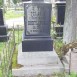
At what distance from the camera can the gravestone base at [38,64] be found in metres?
6.33

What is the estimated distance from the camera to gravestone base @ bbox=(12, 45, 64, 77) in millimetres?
6332

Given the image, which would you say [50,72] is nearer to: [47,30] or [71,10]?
[47,30]

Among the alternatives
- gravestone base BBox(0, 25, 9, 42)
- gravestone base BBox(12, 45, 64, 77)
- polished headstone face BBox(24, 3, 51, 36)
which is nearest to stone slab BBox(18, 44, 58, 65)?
gravestone base BBox(12, 45, 64, 77)

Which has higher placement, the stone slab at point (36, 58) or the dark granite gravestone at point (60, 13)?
the dark granite gravestone at point (60, 13)

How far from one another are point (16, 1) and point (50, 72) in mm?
21956

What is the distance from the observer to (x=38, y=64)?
6613 mm

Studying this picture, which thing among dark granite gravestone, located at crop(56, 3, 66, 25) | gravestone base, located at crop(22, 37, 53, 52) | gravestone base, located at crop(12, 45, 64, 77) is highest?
dark granite gravestone, located at crop(56, 3, 66, 25)

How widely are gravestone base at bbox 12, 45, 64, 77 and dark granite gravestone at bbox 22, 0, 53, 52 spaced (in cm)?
17

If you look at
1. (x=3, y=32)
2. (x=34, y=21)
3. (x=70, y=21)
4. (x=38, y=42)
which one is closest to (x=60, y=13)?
(x=3, y=32)

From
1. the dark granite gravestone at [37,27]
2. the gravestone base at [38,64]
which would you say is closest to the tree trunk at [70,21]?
the dark granite gravestone at [37,27]

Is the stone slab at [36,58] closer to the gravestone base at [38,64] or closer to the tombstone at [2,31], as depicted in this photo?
the gravestone base at [38,64]

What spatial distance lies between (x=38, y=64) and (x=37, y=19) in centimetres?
105

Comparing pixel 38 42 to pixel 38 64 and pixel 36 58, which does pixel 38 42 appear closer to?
pixel 36 58

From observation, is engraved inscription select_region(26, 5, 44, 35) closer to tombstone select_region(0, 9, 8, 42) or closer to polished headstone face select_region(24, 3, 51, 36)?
polished headstone face select_region(24, 3, 51, 36)
